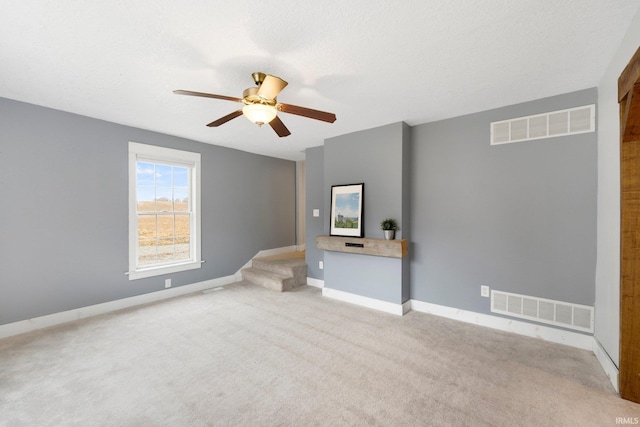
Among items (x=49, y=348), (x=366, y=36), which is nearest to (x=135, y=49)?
(x=366, y=36)

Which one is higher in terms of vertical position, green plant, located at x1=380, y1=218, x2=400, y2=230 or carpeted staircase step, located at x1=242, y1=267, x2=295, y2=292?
green plant, located at x1=380, y1=218, x2=400, y2=230

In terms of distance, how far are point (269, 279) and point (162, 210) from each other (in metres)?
2.01

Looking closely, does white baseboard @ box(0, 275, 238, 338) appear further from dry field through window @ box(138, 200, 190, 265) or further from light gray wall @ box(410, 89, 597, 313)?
light gray wall @ box(410, 89, 597, 313)

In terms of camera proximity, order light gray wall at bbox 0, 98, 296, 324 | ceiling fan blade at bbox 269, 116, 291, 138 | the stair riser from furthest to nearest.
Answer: the stair riser → light gray wall at bbox 0, 98, 296, 324 → ceiling fan blade at bbox 269, 116, 291, 138

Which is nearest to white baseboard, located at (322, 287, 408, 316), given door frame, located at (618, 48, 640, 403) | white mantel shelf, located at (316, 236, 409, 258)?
white mantel shelf, located at (316, 236, 409, 258)

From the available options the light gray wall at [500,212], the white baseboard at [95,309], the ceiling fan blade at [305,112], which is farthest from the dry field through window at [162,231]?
the light gray wall at [500,212]

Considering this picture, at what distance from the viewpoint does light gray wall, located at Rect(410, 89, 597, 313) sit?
100 inches

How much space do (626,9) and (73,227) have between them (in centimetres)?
524

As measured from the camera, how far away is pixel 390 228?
3383 mm

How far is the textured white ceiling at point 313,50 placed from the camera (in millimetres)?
1511

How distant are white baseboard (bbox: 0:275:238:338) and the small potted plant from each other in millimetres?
3066

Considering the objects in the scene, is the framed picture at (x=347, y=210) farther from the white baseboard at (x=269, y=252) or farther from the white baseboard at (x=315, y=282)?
the white baseboard at (x=269, y=252)

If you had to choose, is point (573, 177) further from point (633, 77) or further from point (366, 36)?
point (366, 36)

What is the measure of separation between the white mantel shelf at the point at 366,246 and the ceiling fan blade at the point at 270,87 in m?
2.23
